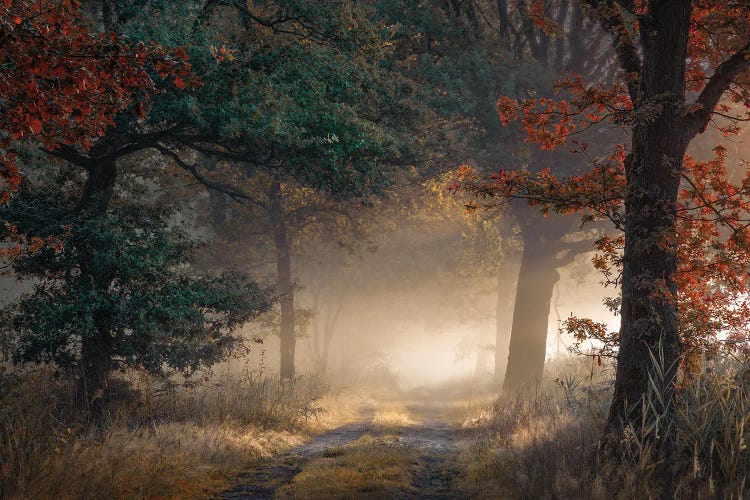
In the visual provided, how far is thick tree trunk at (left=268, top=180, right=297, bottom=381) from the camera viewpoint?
22766mm

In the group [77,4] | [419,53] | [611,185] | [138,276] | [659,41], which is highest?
[419,53]

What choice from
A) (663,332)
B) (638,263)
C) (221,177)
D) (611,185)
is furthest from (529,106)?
Answer: (221,177)

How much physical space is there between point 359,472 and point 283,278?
617 inches

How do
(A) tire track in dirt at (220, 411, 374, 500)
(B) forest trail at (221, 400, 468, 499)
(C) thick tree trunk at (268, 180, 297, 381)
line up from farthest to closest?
(C) thick tree trunk at (268, 180, 297, 381), (A) tire track in dirt at (220, 411, 374, 500), (B) forest trail at (221, 400, 468, 499)

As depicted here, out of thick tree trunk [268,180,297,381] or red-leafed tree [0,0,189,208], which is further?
thick tree trunk [268,180,297,381]

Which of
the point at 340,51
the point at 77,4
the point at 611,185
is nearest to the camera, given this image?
the point at 77,4

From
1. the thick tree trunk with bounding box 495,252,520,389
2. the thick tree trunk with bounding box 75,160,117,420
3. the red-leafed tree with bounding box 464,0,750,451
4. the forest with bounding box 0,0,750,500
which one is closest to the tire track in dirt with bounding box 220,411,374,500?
the forest with bounding box 0,0,750,500

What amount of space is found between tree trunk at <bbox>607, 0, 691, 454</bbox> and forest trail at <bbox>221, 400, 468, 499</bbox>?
8.80ft

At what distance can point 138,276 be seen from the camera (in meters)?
11.2

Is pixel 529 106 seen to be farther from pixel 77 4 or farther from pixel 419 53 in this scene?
pixel 419 53

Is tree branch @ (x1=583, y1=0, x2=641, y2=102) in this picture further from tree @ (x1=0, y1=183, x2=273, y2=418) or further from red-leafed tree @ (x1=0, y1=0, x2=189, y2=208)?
tree @ (x1=0, y1=183, x2=273, y2=418)

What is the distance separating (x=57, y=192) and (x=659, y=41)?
999cm

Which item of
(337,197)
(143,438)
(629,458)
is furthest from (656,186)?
(143,438)

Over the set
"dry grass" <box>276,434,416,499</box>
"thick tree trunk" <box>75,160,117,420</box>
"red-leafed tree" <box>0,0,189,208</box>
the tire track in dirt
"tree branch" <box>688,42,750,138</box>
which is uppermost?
"tree branch" <box>688,42,750,138</box>
